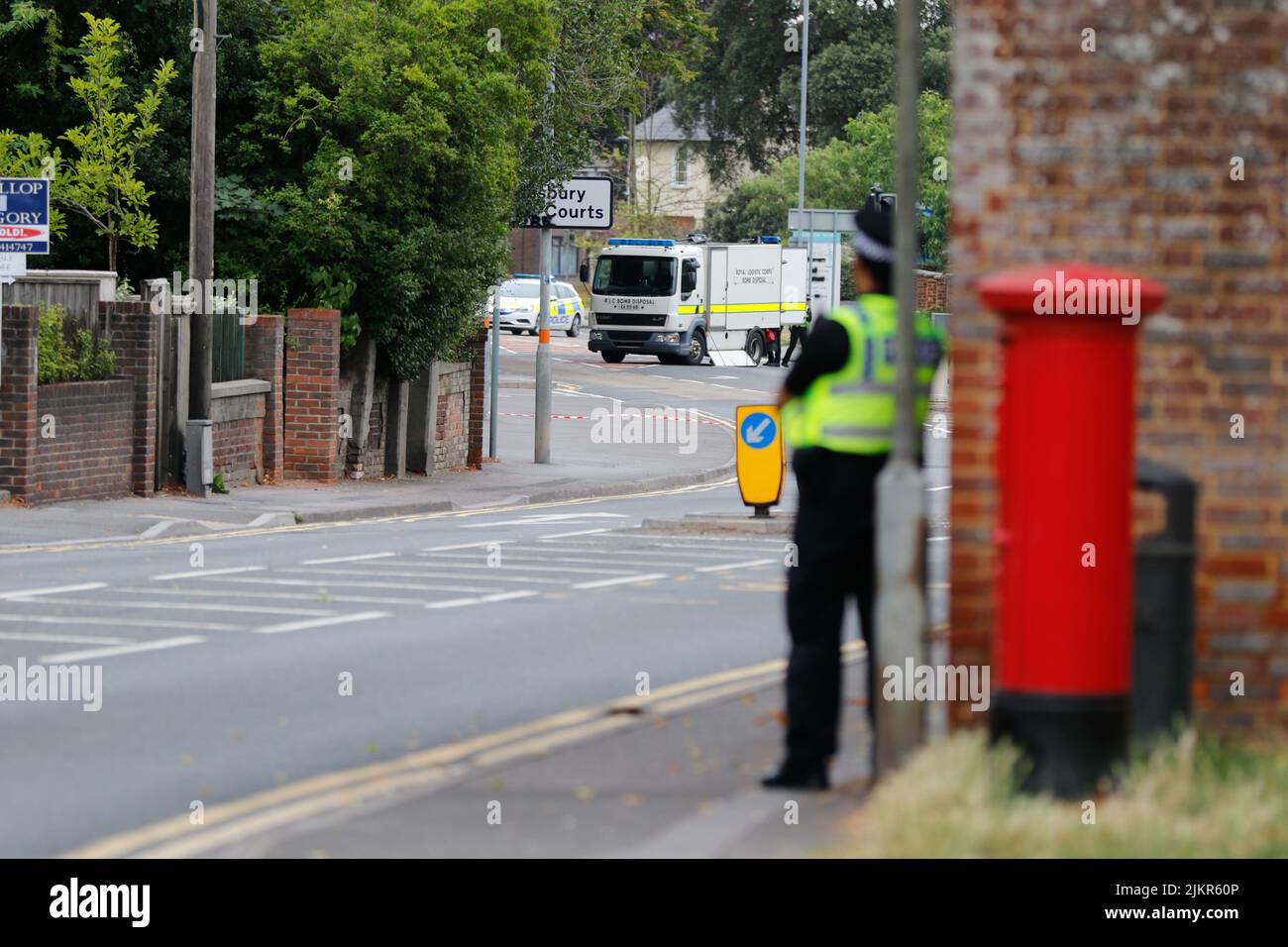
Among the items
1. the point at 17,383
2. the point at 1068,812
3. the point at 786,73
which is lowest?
the point at 1068,812

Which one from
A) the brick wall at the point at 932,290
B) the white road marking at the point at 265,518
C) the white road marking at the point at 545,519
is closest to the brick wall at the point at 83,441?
the white road marking at the point at 265,518

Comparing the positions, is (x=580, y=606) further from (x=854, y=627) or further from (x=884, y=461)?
(x=884, y=461)

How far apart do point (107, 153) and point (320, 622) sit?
41.0 feet

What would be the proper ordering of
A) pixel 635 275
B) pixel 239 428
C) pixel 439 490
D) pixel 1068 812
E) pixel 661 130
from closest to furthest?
1. pixel 1068 812
2. pixel 239 428
3. pixel 439 490
4. pixel 635 275
5. pixel 661 130

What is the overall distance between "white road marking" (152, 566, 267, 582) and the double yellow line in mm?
5586

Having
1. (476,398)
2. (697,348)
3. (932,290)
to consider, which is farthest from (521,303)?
(476,398)

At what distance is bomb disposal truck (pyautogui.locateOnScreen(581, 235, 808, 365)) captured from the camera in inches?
2114

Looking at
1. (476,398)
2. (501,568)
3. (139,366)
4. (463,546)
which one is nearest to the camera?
(501,568)

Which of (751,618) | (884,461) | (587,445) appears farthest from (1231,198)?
(587,445)

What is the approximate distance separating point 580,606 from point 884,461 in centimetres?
630

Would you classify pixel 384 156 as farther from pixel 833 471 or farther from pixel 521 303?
pixel 521 303

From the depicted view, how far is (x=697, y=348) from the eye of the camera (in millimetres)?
56062

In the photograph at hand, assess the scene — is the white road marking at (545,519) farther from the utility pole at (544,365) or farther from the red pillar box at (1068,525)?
the red pillar box at (1068,525)

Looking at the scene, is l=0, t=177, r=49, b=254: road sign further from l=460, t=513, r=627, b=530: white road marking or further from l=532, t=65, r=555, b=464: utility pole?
l=532, t=65, r=555, b=464: utility pole
